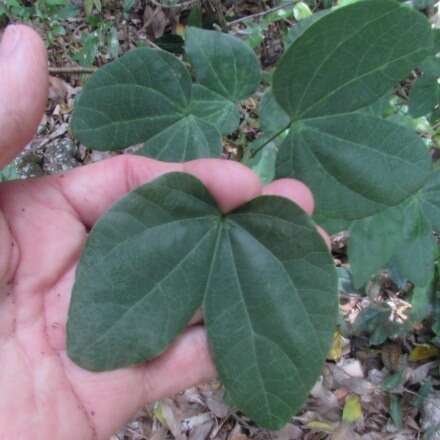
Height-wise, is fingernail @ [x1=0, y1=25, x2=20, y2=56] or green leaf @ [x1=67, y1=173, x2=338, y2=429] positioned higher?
fingernail @ [x1=0, y1=25, x2=20, y2=56]

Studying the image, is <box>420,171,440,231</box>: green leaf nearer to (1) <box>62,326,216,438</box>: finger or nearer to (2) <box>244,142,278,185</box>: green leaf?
(2) <box>244,142,278,185</box>: green leaf

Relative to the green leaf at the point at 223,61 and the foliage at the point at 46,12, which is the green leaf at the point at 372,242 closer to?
the green leaf at the point at 223,61

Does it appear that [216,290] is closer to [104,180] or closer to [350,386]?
[104,180]

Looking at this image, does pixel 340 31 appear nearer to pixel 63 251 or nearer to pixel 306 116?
pixel 306 116

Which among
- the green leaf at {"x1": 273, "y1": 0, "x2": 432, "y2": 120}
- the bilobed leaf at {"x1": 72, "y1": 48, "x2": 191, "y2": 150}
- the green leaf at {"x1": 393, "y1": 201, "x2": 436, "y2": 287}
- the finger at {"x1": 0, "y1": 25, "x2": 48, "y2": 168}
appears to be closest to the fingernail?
the finger at {"x1": 0, "y1": 25, "x2": 48, "y2": 168}

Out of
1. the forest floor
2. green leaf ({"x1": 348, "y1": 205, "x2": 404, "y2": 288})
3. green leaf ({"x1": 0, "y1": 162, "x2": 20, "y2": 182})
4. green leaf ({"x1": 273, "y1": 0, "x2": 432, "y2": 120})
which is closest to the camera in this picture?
green leaf ({"x1": 273, "y1": 0, "x2": 432, "y2": 120})

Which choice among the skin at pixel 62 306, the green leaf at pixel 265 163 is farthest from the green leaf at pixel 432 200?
the skin at pixel 62 306
